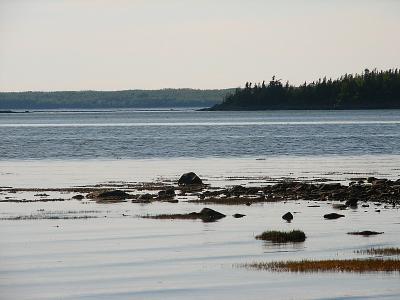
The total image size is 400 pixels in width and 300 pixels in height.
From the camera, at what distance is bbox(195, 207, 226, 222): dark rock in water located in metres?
41.1

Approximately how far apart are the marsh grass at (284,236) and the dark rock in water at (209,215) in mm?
5847

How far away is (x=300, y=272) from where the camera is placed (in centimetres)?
2817

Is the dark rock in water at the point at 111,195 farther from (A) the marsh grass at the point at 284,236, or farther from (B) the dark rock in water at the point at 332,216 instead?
(A) the marsh grass at the point at 284,236

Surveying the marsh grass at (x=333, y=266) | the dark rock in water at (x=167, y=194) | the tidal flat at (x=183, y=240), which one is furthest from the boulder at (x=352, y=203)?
the marsh grass at (x=333, y=266)

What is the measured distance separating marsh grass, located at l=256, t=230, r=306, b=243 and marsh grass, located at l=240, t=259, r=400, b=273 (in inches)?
179

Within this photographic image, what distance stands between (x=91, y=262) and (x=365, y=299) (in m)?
9.07

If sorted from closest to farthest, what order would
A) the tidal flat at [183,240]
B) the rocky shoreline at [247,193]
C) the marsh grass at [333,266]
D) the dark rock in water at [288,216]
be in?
the tidal flat at [183,240]
the marsh grass at [333,266]
the dark rock in water at [288,216]
the rocky shoreline at [247,193]

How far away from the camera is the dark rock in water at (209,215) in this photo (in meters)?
41.1

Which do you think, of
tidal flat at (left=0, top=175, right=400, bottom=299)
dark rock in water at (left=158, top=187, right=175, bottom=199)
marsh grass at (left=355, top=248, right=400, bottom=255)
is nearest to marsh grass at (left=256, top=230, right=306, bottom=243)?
tidal flat at (left=0, top=175, right=400, bottom=299)

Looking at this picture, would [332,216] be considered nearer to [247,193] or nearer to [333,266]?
[247,193]

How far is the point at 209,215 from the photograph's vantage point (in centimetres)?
4153

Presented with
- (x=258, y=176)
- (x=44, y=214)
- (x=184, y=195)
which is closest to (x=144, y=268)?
(x=44, y=214)

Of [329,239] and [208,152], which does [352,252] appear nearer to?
[329,239]

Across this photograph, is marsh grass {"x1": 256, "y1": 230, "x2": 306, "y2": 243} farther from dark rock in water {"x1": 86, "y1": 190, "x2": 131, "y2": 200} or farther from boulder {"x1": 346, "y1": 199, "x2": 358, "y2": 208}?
dark rock in water {"x1": 86, "y1": 190, "x2": 131, "y2": 200}
